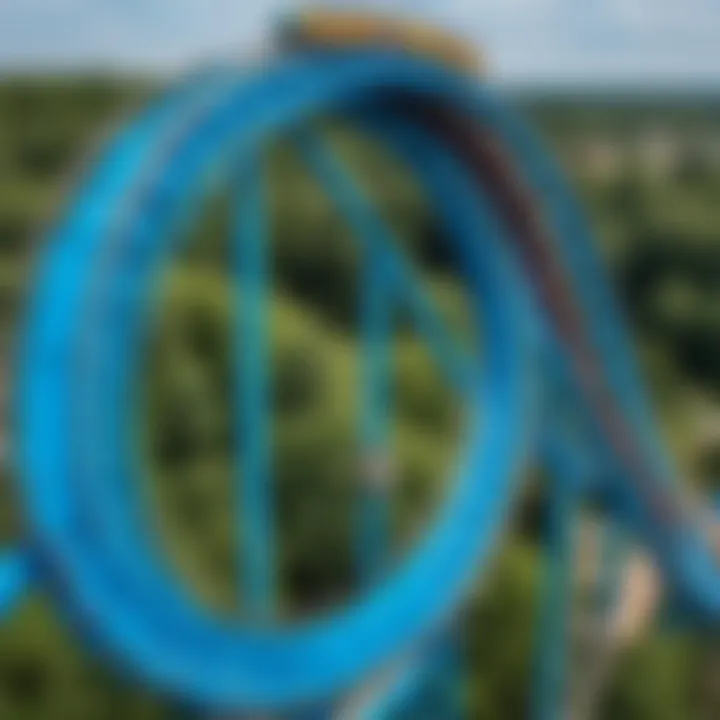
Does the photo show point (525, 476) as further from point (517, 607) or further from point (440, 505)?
point (517, 607)

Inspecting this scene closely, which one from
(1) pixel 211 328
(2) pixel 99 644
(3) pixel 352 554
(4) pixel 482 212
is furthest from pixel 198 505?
(2) pixel 99 644

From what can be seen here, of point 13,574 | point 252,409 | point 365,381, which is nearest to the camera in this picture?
point 13,574

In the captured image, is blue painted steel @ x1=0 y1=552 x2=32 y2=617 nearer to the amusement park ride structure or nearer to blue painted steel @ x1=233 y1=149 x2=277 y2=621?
the amusement park ride structure

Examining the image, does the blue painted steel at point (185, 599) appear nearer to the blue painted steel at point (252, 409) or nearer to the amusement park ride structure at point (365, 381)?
the amusement park ride structure at point (365, 381)

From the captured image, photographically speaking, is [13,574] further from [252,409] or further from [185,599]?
[252,409]

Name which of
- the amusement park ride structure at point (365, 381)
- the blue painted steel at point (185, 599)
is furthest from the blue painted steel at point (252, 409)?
the blue painted steel at point (185, 599)

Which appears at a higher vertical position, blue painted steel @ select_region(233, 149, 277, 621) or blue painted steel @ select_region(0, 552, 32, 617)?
blue painted steel @ select_region(233, 149, 277, 621)

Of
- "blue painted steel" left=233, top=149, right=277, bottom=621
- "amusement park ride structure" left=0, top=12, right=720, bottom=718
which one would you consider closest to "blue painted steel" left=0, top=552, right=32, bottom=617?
"amusement park ride structure" left=0, top=12, right=720, bottom=718

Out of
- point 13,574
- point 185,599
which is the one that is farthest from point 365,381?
point 13,574
